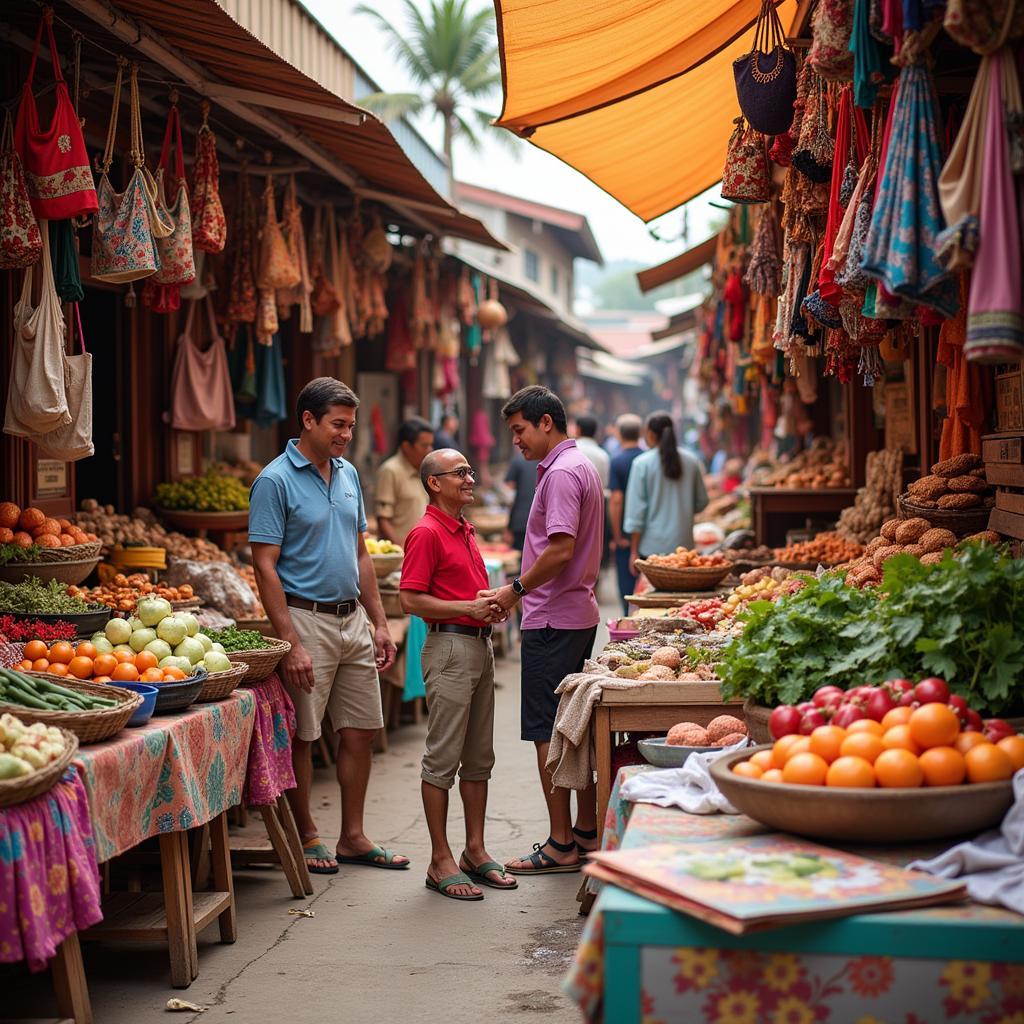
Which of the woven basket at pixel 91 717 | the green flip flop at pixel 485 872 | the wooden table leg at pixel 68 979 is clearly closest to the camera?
the wooden table leg at pixel 68 979

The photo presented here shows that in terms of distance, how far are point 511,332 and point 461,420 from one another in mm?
3927

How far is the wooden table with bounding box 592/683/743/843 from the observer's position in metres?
5.08

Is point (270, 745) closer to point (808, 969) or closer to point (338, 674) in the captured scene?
point (338, 674)

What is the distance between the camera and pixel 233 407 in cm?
991

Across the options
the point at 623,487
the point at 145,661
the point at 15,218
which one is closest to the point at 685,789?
the point at 145,661

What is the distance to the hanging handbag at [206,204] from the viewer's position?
7031 millimetres

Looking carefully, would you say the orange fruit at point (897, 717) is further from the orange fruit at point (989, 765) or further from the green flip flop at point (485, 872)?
the green flip flop at point (485, 872)

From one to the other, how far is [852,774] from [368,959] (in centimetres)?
251

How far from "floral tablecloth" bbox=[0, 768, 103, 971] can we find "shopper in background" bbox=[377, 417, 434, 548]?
6074mm

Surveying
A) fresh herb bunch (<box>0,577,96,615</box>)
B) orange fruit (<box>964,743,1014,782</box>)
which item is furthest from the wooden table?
fresh herb bunch (<box>0,577,96,615</box>)

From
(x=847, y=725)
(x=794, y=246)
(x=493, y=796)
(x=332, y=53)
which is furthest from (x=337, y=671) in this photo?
(x=332, y=53)

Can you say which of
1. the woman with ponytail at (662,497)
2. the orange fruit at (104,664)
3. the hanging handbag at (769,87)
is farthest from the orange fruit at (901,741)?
the woman with ponytail at (662,497)

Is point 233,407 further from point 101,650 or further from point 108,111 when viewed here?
point 101,650

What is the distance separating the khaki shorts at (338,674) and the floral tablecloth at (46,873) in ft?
6.89
